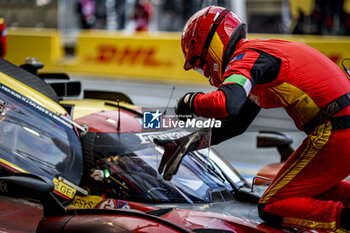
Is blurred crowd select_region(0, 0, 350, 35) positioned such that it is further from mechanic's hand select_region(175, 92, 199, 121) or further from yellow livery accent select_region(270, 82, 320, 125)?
mechanic's hand select_region(175, 92, 199, 121)

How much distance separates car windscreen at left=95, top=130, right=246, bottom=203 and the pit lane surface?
0.53ft

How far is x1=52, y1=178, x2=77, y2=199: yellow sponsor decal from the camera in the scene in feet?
8.66

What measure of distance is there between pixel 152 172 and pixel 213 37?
0.79 m

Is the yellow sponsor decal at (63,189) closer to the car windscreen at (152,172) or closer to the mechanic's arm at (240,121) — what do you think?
the car windscreen at (152,172)

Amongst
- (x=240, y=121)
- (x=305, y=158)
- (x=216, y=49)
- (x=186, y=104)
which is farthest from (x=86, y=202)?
(x=305, y=158)

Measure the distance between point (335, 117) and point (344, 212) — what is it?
435 mm

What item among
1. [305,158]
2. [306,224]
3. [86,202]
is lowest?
[86,202]

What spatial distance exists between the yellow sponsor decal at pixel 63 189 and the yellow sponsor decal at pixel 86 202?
38 mm

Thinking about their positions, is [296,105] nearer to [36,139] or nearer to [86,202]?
[86,202]

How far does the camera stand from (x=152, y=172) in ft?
8.91

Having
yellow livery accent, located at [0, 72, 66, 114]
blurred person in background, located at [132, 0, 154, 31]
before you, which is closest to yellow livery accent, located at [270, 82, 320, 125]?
yellow livery accent, located at [0, 72, 66, 114]

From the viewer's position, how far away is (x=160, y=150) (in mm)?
2621

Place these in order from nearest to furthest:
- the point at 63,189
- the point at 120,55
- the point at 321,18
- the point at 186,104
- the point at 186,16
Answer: the point at 186,104, the point at 63,189, the point at 120,55, the point at 321,18, the point at 186,16

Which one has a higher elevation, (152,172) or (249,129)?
(249,129)
